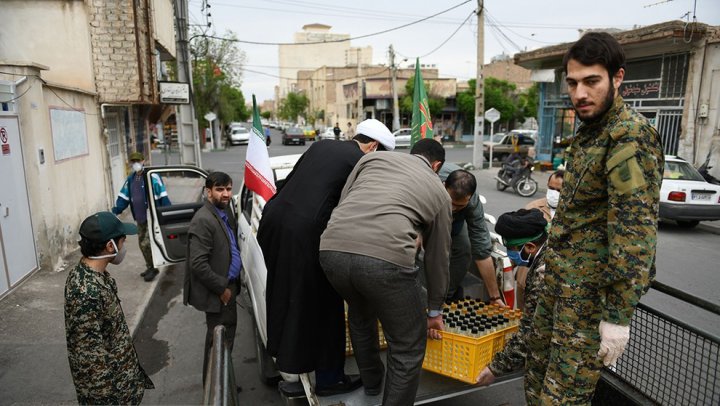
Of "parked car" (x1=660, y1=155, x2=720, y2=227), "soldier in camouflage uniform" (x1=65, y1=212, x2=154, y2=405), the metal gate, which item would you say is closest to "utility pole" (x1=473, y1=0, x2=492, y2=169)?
the metal gate

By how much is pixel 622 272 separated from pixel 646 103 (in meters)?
17.6

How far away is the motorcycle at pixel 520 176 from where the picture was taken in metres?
14.3

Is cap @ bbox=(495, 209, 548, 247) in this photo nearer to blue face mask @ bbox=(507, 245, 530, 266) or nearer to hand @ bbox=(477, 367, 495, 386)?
blue face mask @ bbox=(507, 245, 530, 266)

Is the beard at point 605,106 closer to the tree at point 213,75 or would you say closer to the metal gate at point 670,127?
the metal gate at point 670,127

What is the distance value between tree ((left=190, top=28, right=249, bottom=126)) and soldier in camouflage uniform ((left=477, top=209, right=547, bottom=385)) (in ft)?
99.2

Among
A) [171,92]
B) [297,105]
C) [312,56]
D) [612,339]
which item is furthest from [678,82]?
[312,56]

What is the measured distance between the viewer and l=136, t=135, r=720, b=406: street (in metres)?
3.93

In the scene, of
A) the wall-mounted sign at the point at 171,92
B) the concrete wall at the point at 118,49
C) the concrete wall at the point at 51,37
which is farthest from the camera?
the wall-mounted sign at the point at 171,92

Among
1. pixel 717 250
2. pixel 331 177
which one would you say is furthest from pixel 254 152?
pixel 717 250

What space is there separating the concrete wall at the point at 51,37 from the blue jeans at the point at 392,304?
29.0 ft

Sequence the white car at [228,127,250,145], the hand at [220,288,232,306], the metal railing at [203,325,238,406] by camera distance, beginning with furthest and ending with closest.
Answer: the white car at [228,127,250,145], the hand at [220,288,232,306], the metal railing at [203,325,238,406]

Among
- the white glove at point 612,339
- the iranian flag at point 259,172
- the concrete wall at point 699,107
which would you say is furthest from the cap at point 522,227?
the concrete wall at point 699,107

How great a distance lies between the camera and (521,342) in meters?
2.69

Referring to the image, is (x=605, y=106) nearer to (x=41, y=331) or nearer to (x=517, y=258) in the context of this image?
(x=517, y=258)
